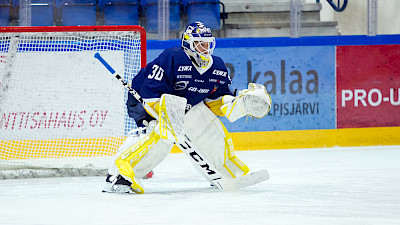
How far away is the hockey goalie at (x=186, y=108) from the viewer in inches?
149

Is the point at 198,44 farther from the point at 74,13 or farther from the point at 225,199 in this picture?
the point at 74,13

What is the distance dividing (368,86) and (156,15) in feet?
6.32

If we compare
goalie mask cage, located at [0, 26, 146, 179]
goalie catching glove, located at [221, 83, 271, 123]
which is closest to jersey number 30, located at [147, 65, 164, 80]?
goalie catching glove, located at [221, 83, 271, 123]

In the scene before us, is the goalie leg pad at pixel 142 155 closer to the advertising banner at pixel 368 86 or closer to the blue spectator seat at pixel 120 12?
the blue spectator seat at pixel 120 12

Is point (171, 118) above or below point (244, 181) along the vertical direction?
above

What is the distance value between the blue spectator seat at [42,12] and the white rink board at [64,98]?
3.17 feet

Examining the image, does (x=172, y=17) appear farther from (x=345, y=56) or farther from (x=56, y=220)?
(x=56, y=220)

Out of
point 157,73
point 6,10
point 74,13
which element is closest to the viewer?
point 157,73

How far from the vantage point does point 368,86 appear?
650cm

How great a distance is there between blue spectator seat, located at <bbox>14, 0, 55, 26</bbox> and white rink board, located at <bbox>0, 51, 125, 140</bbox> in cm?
97

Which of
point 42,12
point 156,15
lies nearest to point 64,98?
point 42,12

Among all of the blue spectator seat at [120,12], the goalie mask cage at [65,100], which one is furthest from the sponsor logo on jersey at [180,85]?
the blue spectator seat at [120,12]

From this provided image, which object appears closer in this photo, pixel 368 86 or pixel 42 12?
pixel 42 12

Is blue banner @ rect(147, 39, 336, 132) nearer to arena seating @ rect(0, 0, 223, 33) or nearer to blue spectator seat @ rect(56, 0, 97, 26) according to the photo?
arena seating @ rect(0, 0, 223, 33)
